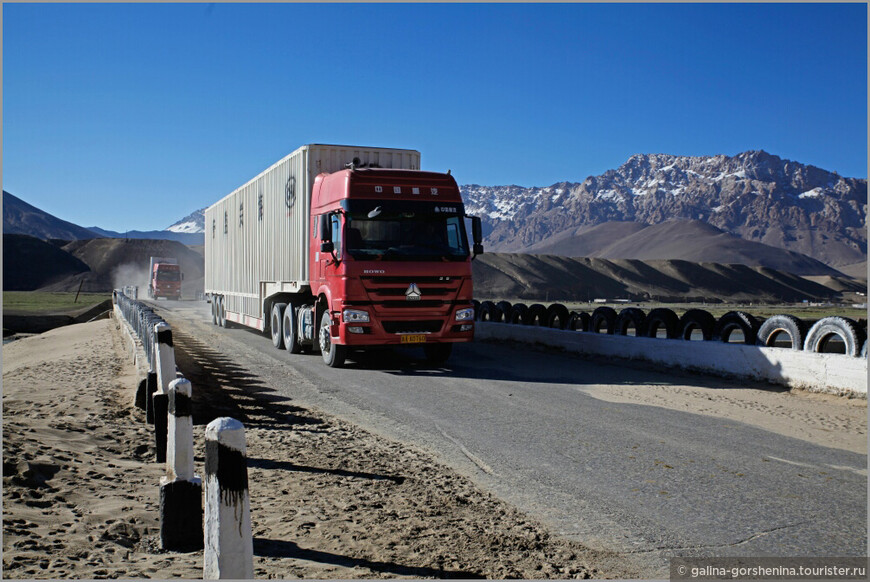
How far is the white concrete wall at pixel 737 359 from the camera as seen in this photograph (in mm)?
10805

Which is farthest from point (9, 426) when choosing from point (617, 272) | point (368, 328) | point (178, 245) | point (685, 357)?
point (178, 245)

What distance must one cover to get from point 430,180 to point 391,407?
5.75 meters

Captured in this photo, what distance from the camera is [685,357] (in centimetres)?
1405

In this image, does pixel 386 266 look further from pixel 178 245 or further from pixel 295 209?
pixel 178 245

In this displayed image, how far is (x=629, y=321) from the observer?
656 inches

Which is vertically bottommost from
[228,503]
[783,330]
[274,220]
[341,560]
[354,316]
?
[341,560]

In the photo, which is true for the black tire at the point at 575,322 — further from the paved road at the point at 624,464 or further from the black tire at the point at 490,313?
the paved road at the point at 624,464

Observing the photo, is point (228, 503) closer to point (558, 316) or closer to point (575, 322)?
point (575, 322)

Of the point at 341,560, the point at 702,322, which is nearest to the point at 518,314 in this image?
the point at 702,322

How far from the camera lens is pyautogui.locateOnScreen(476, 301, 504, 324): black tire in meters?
22.4

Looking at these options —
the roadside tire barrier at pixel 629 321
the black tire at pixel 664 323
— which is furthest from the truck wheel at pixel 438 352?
the black tire at pixel 664 323

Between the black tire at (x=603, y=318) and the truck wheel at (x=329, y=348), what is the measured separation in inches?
252

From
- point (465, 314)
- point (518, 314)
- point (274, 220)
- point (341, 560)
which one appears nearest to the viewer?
point (341, 560)

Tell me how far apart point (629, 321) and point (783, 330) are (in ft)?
14.2
